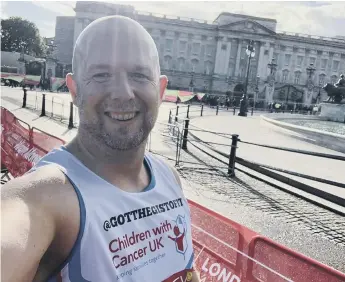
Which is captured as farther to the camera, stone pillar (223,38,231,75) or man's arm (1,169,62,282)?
stone pillar (223,38,231,75)

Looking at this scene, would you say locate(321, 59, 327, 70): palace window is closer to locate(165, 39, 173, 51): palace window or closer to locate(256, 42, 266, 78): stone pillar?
locate(256, 42, 266, 78): stone pillar

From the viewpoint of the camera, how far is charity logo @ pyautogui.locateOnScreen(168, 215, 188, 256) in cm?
157

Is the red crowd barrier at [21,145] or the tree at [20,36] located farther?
the tree at [20,36]

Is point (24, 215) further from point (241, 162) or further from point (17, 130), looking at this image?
point (241, 162)

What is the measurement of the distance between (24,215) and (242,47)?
3287 inches

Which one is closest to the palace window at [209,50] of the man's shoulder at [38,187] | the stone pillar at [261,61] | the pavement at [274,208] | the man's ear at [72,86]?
the stone pillar at [261,61]

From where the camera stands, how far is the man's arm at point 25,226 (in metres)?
1.02

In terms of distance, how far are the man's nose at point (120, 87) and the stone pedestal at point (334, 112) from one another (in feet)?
86.3

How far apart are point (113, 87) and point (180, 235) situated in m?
0.71

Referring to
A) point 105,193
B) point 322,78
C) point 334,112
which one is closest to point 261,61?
point 322,78

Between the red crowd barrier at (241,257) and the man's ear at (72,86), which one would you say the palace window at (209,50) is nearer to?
the red crowd barrier at (241,257)

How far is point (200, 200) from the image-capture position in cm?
634

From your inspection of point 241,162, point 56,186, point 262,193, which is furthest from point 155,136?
point 56,186

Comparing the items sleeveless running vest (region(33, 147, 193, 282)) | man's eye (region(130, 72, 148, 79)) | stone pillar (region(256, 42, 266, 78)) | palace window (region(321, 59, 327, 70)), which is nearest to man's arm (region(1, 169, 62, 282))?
sleeveless running vest (region(33, 147, 193, 282))
